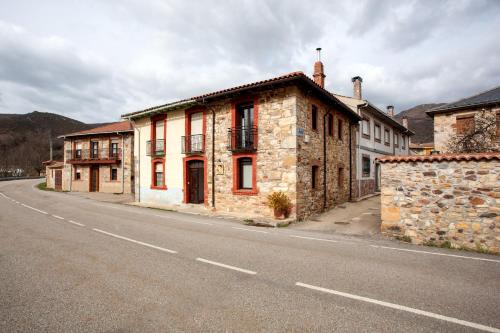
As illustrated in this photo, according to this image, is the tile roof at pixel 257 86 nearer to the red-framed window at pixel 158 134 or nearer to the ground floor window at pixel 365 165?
the red-framed window at pixel 158 134

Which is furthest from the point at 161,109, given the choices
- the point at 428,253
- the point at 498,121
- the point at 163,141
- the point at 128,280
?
the point at 498,121

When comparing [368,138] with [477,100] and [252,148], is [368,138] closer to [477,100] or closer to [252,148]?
[477,100]

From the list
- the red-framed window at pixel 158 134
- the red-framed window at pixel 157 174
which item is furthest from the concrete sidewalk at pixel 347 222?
the red-framed window at pixel 158 134

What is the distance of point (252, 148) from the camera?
474 inches

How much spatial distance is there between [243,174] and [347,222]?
5268mm

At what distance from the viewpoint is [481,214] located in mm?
6504

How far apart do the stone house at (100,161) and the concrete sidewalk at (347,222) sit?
64.2 ft

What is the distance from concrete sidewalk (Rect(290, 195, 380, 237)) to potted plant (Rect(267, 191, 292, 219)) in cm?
78

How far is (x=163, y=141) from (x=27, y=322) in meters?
13.9

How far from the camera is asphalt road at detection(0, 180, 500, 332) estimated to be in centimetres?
304

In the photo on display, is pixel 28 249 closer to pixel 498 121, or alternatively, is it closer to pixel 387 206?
pixel 387 206

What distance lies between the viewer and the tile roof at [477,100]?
1375 cm

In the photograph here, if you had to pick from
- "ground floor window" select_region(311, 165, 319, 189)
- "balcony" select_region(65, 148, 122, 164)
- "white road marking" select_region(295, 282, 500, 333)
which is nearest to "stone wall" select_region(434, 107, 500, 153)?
"ground floor window" select_region(311, 165, 319, 189)

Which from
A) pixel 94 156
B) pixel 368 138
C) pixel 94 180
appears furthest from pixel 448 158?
pixel 94 156
